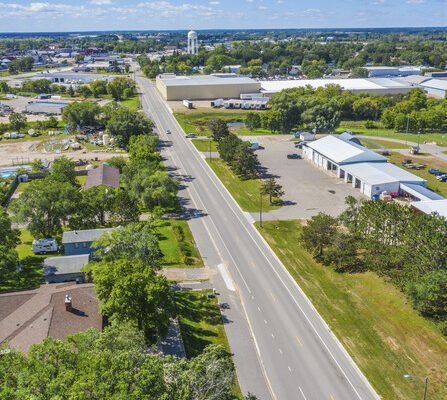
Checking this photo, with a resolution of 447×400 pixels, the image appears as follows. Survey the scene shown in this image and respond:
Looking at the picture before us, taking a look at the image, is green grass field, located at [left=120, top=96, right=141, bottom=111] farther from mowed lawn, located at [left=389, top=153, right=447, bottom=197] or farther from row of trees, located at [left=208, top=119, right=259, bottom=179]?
mowed lawn, located at [left=389, top=153, right=447, bottom=197]

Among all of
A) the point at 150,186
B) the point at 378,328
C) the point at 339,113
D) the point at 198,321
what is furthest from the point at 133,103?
the point at 378,328

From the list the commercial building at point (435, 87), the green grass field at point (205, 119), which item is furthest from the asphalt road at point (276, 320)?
the commercial building at point (435, 87)

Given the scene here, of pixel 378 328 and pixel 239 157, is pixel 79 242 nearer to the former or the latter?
pixel 378 328

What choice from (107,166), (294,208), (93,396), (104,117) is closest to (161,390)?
(93,396)

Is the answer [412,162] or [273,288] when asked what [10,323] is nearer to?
[273,288]

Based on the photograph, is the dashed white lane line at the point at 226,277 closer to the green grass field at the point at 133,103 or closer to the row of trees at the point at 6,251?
the row of trees at the point at 6,251

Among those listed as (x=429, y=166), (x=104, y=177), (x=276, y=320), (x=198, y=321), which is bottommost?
(x=198, y=321)
